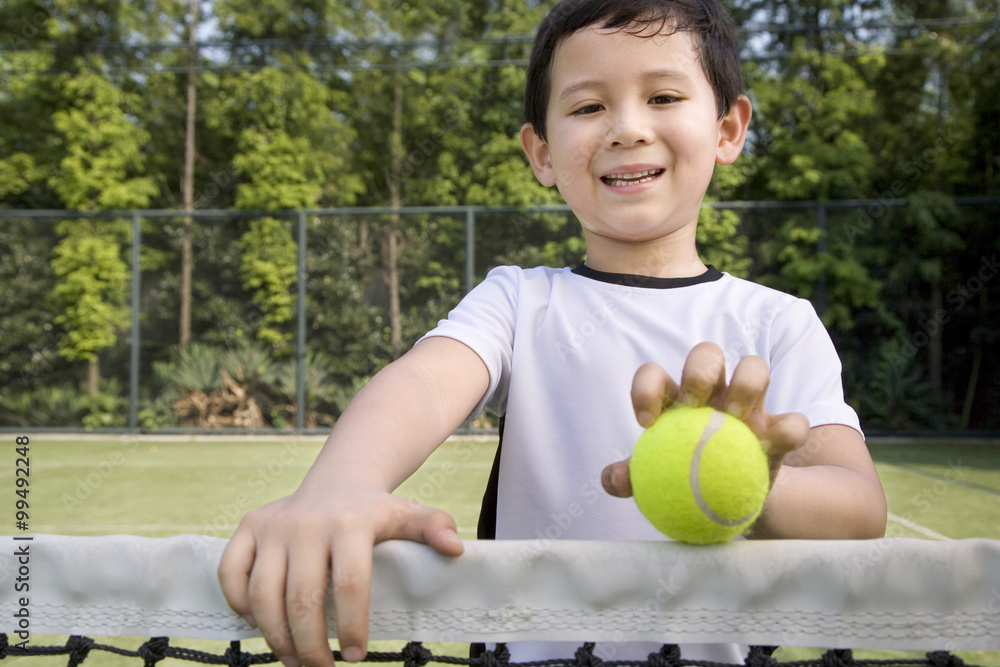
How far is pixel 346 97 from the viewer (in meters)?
11.6

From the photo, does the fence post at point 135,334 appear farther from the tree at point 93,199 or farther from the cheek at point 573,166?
the cheek at point 573,166

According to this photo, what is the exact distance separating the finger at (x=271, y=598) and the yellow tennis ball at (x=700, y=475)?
0.35 m

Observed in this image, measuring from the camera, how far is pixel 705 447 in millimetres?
677

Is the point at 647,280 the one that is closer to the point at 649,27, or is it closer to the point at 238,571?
the point at 649,27

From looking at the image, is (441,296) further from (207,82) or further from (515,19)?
(207,82)

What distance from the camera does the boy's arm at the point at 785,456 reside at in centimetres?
65

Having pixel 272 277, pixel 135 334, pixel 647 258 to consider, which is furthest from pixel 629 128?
pixel 135 334

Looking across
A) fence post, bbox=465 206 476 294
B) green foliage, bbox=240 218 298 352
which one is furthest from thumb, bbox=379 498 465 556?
green foliage, bbox=240 218 298 352

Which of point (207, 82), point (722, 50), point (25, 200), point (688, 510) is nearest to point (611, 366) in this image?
point (688, 510)

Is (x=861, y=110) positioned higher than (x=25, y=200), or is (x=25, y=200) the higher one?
(x=861, y=110)

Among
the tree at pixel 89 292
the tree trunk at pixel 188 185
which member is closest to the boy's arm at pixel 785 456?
the tree trunk at pixel 188 185

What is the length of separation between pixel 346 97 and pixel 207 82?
2.16 metres

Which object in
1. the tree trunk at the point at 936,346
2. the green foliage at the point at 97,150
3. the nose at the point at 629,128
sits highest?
the green foliage at the point at 97,150

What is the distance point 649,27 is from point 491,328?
1.73 feet
